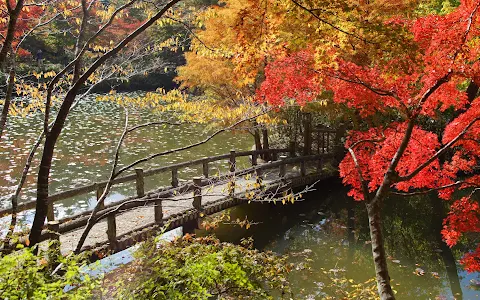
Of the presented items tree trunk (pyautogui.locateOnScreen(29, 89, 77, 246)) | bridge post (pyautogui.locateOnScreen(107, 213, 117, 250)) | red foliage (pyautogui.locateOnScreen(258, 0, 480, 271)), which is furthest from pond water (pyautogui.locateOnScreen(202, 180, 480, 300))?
tree trunk (pyautogui.locateOnScreen(29, 89, 77, 246))

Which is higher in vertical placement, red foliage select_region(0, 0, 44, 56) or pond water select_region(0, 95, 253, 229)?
red foliage select_region(0, 0, 44, 56)

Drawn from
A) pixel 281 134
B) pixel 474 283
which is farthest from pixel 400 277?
pixel 281 134

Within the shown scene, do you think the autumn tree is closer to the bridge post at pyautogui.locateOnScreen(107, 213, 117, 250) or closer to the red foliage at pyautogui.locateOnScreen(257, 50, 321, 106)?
the red foliage at pyautogui.locateOnScreen(257, 50, 321, 106)

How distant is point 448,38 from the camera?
6.96 metres

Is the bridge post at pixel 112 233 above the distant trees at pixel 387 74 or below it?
below

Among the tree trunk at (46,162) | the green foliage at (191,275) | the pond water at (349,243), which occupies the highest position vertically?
the tree trunk at (46,162)

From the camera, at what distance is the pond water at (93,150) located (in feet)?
48.4

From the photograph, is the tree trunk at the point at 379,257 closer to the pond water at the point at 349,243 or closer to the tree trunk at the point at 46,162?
the pond water at the point at 349,243

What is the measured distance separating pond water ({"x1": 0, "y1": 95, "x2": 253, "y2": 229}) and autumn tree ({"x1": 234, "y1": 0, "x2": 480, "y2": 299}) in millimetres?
7388

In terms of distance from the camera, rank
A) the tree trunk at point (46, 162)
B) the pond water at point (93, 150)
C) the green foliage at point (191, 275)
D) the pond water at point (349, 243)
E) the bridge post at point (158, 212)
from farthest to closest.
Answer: the pond water at point (93, 150) → the pond water at point (349, 243) → the bridge post at point (158, 212) → the tree trunk at point (46, 162) → the green foliage at point (191, 275)

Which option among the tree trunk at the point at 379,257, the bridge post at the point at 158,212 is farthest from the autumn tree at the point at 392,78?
the bridge post at the point at 158,212

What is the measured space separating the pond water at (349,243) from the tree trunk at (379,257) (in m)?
Answer: 1.84

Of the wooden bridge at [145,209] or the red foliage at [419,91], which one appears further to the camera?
the red foliage at [419,91]

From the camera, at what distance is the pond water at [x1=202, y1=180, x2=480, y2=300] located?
8.76 meters
